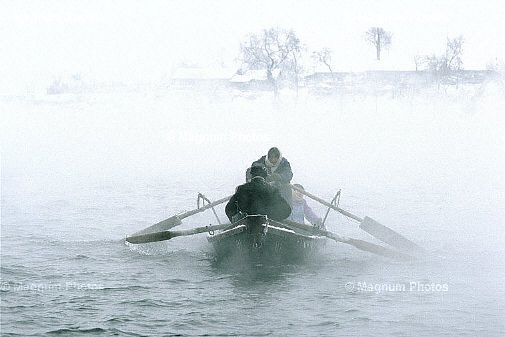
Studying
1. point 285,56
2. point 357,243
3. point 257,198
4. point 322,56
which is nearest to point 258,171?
point 257,198

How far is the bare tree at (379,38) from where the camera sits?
93.4 m

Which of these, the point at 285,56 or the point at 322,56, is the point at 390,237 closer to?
the point at 285,56

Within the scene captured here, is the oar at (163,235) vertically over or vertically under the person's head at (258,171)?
under

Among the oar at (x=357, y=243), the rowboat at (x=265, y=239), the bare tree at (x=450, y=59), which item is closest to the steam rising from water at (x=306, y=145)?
the bare tree at (x=450, y=59)

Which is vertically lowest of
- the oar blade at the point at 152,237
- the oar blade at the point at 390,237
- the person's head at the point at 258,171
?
the oar blade at the point at 390,237

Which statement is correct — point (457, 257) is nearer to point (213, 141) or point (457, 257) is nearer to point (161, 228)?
point (161, 228)

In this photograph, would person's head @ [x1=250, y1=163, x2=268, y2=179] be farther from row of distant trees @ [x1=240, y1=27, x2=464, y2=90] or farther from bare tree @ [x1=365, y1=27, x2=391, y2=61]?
bare tree @ [x1=365, y1=27, x2=391, y2=61]

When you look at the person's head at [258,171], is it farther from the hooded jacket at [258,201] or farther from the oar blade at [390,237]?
the oar blade at [390,237]

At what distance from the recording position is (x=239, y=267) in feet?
50.5

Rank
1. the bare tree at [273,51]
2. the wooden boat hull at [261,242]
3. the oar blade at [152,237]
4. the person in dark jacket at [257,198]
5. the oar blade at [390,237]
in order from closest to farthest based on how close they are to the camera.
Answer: the wooden boat hull at [261,242] → the person in dark jacket at [257,198] → the oar blade at [152,237] → the oar blade at [390,237] → the bare tree at [273,51]

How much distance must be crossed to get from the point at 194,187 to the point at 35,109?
8432 cm

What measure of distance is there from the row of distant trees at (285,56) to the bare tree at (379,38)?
4.48m

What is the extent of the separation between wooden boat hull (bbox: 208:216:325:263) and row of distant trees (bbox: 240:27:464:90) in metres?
66.8

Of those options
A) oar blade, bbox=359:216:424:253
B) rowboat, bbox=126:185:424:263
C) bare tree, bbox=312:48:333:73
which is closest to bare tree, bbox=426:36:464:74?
bare tree, bbox=312:48:333:73
